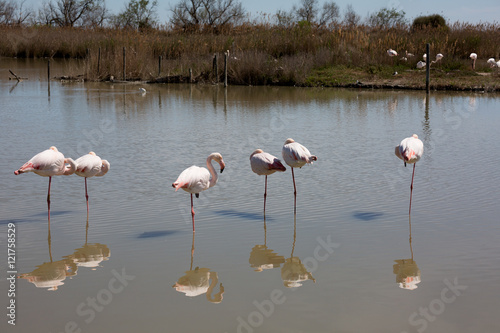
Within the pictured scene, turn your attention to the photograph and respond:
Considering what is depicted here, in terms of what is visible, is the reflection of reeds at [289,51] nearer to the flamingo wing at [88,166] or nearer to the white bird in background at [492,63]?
the white bird in background at [492,63]

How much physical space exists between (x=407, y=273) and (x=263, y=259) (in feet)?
3.89

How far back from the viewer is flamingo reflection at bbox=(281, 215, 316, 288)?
15.8 ft

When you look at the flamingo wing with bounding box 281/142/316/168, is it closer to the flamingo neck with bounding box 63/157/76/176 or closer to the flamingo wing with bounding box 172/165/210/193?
the flamingo wing with bounding box 172/165/210/193

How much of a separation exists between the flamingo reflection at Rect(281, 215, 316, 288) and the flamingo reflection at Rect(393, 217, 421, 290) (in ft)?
2.21

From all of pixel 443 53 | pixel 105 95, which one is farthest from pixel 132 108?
pixel 443 53

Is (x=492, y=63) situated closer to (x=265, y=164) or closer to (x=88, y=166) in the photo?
(x=265, y=164)

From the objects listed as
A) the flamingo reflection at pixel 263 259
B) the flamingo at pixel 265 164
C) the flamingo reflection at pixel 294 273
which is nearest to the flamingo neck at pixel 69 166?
the flamingo at pixel 265 164

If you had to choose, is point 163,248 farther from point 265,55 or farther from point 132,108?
point 265,55

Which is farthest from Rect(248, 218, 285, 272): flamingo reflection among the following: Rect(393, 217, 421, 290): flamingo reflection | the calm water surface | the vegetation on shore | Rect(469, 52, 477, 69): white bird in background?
Rect(469, 52, 477, 69): white bird in background

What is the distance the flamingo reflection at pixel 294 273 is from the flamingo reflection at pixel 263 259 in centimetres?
8

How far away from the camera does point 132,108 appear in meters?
16.9

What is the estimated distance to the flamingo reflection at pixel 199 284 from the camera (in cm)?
453

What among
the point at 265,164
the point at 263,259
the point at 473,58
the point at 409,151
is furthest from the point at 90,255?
the point at 473,58

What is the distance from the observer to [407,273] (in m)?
4.95
